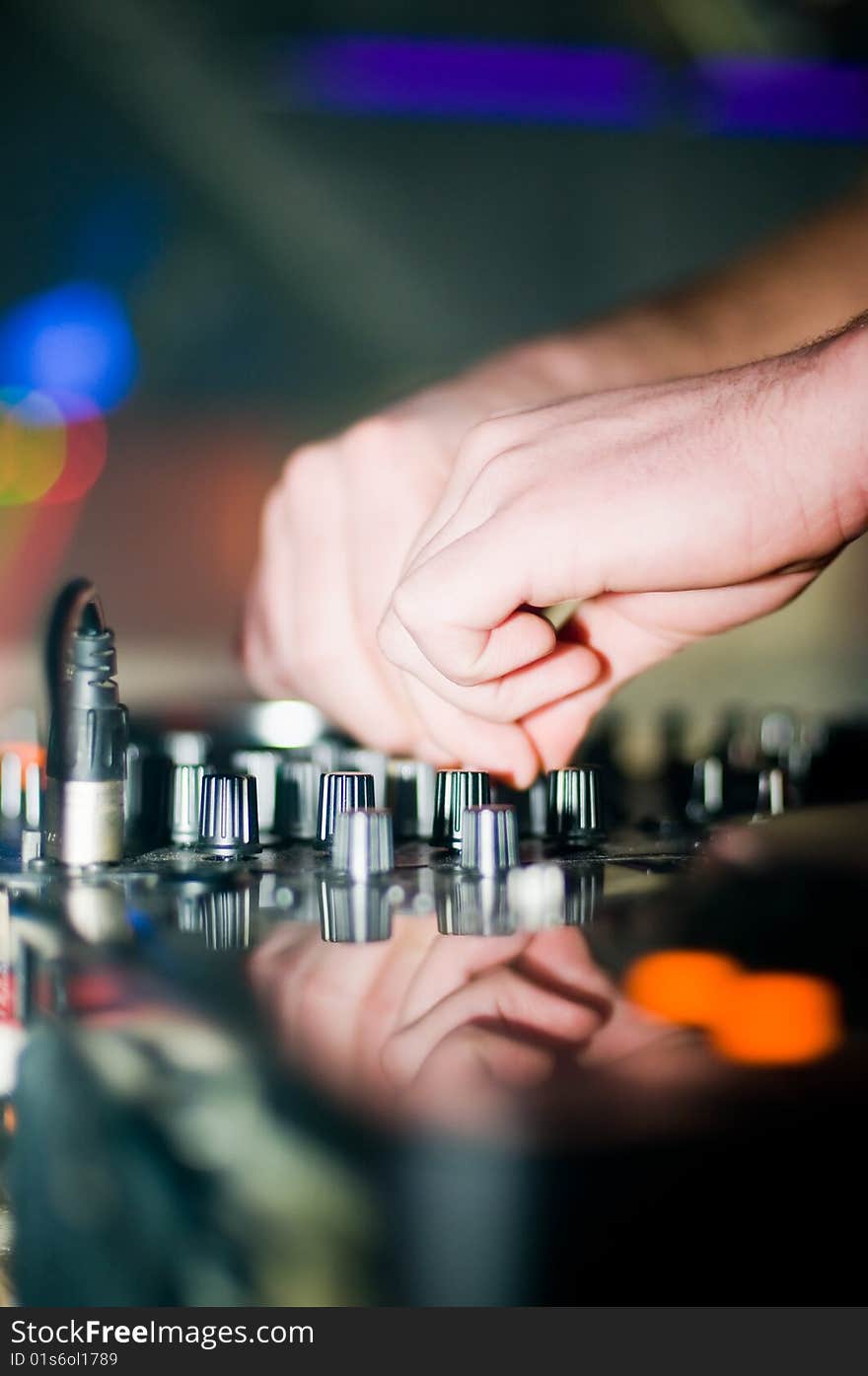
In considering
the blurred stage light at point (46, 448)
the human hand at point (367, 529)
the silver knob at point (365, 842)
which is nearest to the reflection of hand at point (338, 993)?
the silver knob at point (365, 842)

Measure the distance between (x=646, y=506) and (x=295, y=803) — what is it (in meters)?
0.40

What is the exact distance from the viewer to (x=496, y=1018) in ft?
1.55

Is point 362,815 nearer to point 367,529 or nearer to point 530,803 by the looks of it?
point 530,803

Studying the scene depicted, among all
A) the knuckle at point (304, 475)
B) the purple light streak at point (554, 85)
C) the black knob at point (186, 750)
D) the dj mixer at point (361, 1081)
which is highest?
the purple light streak at point (554, 85)

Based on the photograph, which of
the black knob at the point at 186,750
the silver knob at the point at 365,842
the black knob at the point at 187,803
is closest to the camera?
the silver knob at the point at 365,842

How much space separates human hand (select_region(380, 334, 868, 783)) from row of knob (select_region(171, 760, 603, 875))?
0.11m

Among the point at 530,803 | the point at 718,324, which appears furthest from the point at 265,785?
the point at 718,324

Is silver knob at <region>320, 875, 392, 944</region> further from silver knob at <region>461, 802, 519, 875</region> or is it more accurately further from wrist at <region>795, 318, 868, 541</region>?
wrist at <region>795, 318, 868, 541</region>

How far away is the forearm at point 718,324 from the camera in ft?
4.11

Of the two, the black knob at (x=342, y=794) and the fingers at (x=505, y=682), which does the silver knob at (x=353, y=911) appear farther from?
the fingers at (x=505, y=682)

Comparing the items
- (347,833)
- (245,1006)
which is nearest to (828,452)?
(347,833)

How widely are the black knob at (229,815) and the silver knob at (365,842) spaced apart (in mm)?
96

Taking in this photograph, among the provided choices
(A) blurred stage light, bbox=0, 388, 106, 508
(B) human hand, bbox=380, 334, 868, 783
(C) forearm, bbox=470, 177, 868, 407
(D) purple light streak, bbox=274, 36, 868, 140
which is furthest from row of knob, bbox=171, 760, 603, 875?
(D) purple light streak, bbox=274, 36, 868, 140

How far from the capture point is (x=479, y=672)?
2.71ft
